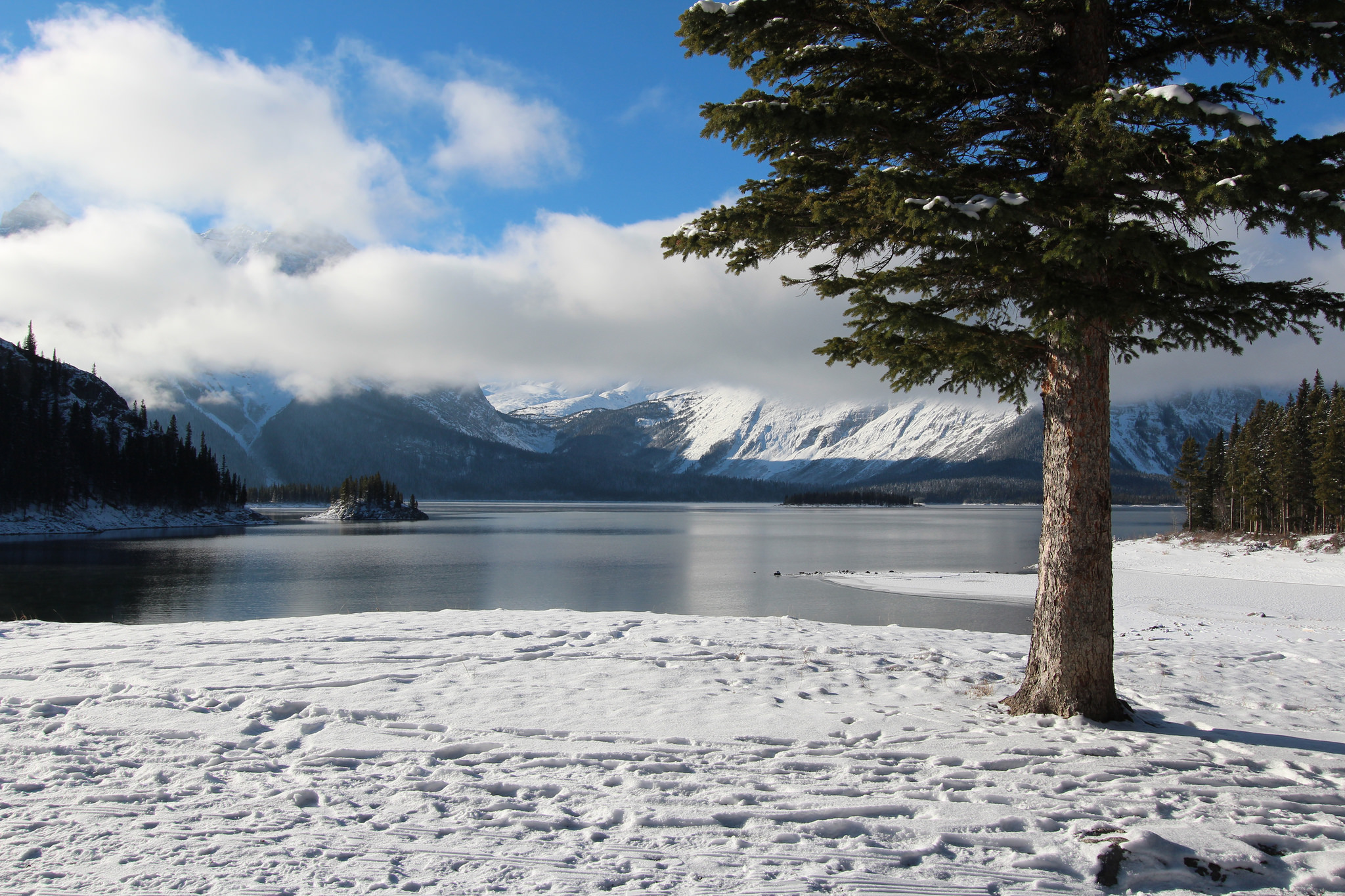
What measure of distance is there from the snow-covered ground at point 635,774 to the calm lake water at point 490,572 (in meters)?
16.8

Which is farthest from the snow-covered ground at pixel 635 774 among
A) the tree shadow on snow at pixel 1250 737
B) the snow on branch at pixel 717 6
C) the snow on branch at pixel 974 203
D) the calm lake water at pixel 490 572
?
the calm lake water at pixel 490 572

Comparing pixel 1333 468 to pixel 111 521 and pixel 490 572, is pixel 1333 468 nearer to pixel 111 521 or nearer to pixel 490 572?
pixel 490 572

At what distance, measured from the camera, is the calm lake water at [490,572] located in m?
30.6

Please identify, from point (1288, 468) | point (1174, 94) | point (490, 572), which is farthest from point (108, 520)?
point (1288, 468)

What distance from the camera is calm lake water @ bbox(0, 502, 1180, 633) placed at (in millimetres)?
30641

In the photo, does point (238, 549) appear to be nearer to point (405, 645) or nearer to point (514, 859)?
point (405, 645)

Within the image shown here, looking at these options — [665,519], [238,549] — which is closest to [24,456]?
[238,549]

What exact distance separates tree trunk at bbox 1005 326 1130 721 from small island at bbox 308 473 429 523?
491 ft

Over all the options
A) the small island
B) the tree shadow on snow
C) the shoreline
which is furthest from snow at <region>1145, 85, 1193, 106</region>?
the small island

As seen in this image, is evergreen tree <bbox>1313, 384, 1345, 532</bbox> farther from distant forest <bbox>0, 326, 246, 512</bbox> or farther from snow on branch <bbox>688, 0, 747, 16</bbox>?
distant forest <bbox>0, 326, 246, 512</bbox>

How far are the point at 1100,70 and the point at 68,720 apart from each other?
13183mm

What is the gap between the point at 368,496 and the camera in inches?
5846

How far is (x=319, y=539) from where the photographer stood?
277 feet

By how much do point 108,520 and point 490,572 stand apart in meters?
93.0
